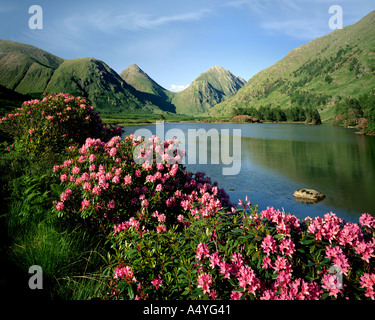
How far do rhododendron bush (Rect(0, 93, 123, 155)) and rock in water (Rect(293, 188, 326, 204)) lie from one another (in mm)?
14184

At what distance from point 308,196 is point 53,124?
17178 millimetres

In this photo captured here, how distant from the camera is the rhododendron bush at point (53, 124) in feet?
35.1

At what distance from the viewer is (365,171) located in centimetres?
2450

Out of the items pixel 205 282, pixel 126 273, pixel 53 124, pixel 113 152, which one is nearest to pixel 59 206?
pixel 113 152

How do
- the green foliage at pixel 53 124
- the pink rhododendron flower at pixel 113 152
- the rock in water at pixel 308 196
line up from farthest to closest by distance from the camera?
1. the rock in water at pixel 308 196
2. the green foliage at pixel 53 124
3. the pink rhododendron flower at pixel 113 152

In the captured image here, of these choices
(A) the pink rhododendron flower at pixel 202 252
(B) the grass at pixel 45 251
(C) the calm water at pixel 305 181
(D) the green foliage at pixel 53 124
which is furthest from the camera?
(C) the calm water at pixel 305 181

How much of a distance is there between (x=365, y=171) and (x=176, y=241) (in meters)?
28.2

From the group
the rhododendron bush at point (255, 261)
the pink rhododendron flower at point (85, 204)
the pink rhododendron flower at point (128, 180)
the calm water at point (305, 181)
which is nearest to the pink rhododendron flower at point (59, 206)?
the pink rhododendron flower at point (85, 204)

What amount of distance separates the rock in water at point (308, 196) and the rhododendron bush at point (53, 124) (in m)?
14.2

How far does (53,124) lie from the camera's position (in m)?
11.4

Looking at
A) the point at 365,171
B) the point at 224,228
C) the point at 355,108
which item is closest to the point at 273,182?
the point at 365,171

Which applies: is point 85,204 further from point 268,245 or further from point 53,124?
point 53,124

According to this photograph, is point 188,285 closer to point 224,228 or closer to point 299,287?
point 224,228

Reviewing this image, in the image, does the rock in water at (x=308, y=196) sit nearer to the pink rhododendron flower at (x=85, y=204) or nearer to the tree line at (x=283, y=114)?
the pink rhododendron flower at (x=85, y=204)
